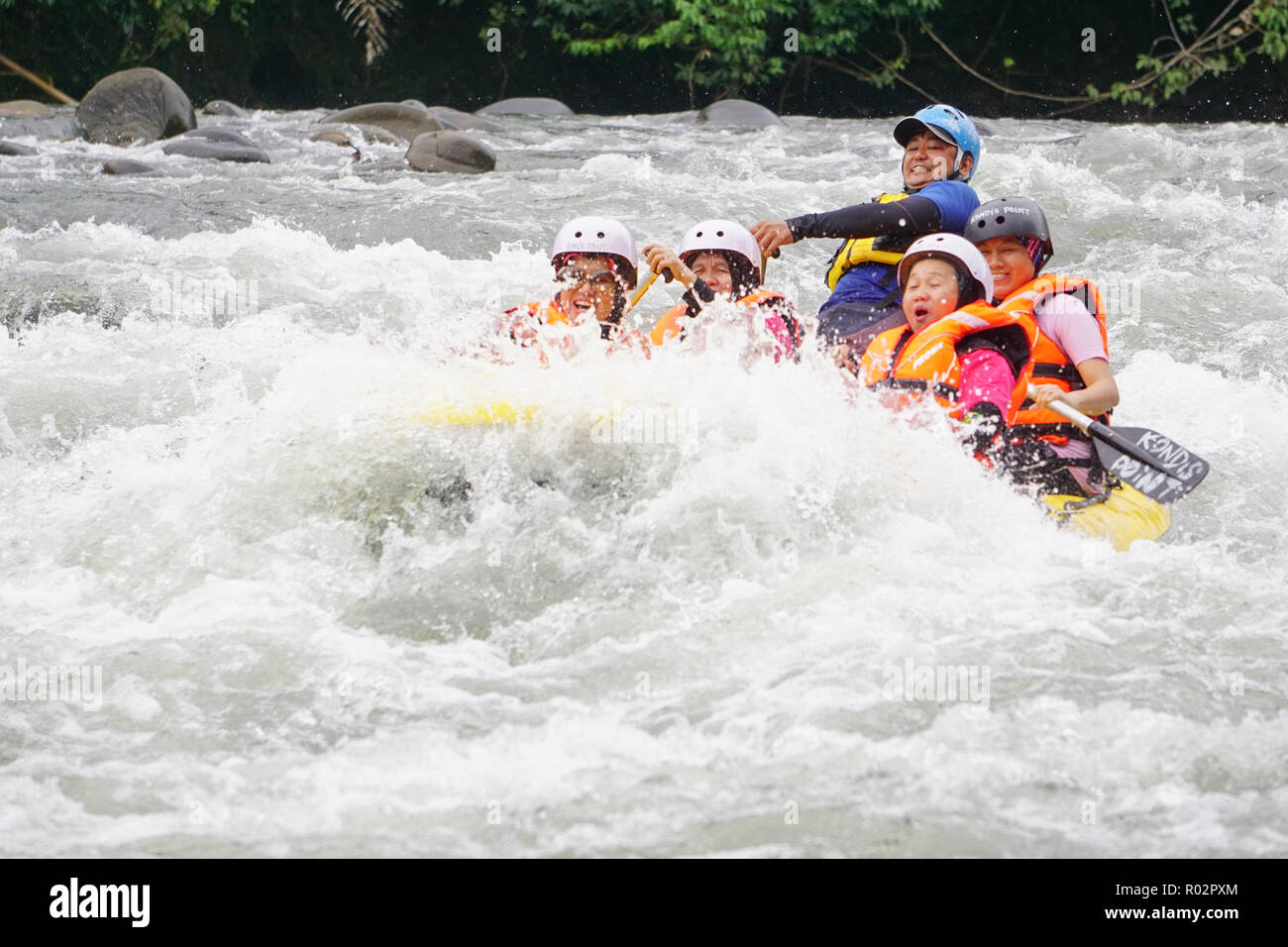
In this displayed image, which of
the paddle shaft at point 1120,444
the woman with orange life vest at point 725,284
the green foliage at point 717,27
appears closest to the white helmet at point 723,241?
the woman with orange life vest at point 725,284

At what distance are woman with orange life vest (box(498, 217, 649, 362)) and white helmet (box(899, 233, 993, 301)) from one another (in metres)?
1.09

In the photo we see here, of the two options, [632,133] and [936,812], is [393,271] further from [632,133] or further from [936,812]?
[632,133]

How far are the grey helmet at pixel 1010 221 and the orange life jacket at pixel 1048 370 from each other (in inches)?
6.3

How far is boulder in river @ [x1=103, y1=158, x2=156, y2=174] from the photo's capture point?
9688mm

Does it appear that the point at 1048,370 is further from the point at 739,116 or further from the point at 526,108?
the point at 526,108

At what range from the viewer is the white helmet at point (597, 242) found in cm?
498

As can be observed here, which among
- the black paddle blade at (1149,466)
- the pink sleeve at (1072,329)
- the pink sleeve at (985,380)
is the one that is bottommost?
the black paddle blade at (1149,466)

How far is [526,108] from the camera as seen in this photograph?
624 inches

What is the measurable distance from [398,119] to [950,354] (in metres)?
9.42

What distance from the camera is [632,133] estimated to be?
45.8ft

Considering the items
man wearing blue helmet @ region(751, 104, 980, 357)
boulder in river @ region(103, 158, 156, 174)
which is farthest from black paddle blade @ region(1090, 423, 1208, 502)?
boulder in river @ region(103, 158, 156, 174)

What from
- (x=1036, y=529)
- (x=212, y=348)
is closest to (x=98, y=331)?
(x=212, y=348)

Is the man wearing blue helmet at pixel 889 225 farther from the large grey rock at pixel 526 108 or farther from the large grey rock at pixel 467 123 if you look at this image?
the large grey rock at pixel 526 108

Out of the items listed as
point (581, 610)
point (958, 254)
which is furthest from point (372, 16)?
point (581, 610)
